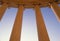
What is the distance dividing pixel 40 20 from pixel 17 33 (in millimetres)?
229

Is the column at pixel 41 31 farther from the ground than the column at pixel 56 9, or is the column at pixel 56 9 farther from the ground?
the column at pixel 56 9

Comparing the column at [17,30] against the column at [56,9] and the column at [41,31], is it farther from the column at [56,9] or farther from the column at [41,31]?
the column at [56,9]

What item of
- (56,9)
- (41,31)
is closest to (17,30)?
(41,31)

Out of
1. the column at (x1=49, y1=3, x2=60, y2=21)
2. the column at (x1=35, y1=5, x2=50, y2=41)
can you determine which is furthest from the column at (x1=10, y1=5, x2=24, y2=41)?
the column at (x1=49, y1=3, x2=60, y2=21)

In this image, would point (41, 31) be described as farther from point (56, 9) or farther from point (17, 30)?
point (56, 9)

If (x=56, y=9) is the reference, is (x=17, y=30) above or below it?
below

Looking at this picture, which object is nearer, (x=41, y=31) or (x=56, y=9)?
(x=41, y=31)

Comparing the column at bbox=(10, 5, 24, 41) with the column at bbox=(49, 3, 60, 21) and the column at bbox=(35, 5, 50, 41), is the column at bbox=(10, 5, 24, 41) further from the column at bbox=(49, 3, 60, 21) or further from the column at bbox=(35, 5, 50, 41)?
the column at bbox=(49, 3, 60, 21)

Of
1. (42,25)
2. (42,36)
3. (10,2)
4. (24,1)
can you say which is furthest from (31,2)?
(42,36)

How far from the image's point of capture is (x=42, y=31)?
2.50 feet

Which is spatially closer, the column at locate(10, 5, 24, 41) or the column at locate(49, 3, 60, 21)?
the column at locate(10, 5, 24, 41)

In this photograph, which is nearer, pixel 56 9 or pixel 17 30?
pixel 17 30

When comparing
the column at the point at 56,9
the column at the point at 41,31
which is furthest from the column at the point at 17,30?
the column at the point at 56,9

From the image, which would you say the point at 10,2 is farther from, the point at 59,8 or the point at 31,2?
the point at 59,8
